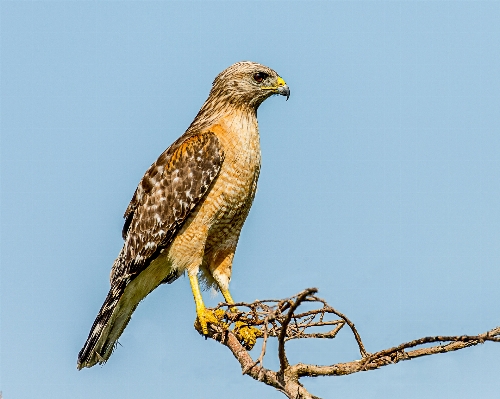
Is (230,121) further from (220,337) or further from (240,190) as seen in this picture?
(220,337)

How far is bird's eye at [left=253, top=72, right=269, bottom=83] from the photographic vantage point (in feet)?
28.3

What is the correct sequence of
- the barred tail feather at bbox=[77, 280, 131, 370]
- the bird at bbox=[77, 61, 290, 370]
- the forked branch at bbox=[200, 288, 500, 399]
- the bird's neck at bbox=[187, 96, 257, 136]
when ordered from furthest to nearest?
1. the bird's neck at bbox=[187, 96, 257, 136]
2. the barred tail feather at bbox=[77, 280, 131, 370]
3. the bird at bbox=[77, 61, 290, 370]
4. the forked branch at bbox=[200, 288, 500, 399]

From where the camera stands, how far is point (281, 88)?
8.62 m

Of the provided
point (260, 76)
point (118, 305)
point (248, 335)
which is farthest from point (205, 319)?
point (260, 76)

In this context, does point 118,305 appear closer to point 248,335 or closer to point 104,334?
point 104,334

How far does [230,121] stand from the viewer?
8508mm

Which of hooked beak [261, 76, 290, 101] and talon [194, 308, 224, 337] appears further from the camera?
hooked beak [261, 76, 290, 101]

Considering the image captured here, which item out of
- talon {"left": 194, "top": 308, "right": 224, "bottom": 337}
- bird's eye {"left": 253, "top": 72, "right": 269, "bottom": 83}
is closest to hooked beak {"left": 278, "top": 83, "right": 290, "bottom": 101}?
bird's eye {"left": 253, "top": 72, "right": 269, "bottom": 83}

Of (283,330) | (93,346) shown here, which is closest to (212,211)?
(93,346)

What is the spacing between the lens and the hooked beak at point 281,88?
8.60 meters

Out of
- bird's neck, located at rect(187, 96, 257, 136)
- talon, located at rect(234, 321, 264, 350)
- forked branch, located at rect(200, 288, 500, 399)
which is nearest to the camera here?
forked branch, located at rect(200, 288, 500, 399)

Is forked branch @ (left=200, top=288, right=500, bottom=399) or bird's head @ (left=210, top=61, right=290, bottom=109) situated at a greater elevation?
bird's head @ (left=210, top=61, right=290, bottom=109)

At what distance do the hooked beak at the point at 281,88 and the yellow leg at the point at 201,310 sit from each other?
2.18 m

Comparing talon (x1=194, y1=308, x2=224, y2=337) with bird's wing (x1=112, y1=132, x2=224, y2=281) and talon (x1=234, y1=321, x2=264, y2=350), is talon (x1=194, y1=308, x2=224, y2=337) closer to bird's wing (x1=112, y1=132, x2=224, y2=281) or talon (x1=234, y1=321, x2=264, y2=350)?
talon (x1=234, y1=321, x2=264, y2=350)
